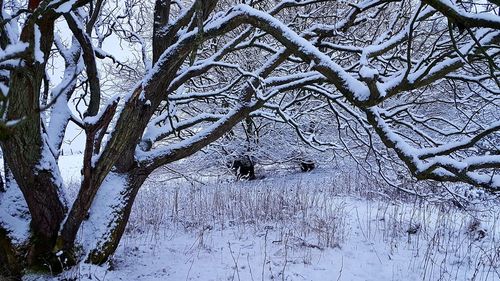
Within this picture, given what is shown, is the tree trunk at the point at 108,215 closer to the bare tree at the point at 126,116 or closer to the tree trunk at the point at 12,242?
the bare tree at the point at 126,116

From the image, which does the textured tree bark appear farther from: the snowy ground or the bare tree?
the snowy ground

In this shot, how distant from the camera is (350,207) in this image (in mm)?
6277

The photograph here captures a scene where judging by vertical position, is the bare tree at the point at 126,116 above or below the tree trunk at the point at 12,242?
above

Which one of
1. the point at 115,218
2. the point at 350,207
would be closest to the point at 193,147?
the point at 115,218

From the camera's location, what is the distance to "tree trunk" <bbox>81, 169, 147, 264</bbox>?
3.58 meters

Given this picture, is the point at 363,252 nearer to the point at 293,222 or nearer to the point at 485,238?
the point at 293,222

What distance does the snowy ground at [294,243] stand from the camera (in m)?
3.77

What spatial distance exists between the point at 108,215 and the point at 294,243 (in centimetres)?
207

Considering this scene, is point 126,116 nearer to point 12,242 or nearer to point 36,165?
point 36,165

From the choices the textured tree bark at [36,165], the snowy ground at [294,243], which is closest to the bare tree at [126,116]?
the textured tree bark at [36,165]

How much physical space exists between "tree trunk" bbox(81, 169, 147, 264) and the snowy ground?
173 millimetres

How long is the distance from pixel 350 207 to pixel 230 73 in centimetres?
485

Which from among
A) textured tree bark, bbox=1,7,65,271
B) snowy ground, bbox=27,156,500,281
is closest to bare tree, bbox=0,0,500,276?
textured tree bark, bbox=1,7,65,271

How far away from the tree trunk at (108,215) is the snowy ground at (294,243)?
0.17m
